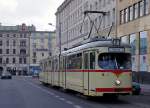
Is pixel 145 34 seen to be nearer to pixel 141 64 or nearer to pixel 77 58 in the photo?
pixel 141 64

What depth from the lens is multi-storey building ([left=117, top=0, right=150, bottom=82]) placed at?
47062mm

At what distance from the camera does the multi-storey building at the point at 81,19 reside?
2474 inches

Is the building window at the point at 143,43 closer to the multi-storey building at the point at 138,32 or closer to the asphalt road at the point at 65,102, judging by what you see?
the multi-storey building at the point at 138,32

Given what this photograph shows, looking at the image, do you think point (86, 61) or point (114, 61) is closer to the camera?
point (114, 61)

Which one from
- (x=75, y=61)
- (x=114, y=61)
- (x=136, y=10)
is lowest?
(x=114, y=61)

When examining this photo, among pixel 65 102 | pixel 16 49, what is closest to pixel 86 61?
pixel 65 102

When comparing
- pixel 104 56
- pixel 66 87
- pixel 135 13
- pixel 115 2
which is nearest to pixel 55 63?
pixel 66 87

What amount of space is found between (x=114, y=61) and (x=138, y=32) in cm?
2849

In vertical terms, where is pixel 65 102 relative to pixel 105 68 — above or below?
below

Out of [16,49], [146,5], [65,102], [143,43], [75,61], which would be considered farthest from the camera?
[16,49]

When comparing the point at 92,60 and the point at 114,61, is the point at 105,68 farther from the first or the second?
the point at 92,60

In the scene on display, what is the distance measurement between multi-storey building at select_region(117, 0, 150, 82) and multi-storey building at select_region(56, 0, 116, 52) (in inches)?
135

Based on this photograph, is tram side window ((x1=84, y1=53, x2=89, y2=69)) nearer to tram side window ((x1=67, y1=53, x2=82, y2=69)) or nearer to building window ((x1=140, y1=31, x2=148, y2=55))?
tram side window ((x1=67, y1=53, x2=82, y2=69))

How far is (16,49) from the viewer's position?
512 ft
